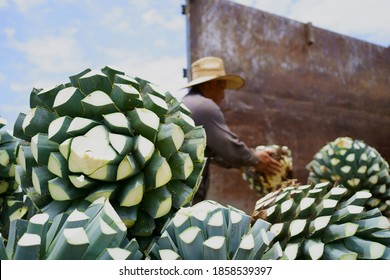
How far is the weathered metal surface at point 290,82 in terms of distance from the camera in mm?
2719

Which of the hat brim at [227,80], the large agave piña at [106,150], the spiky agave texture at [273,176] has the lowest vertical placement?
the spiky agave texture at [273,176]

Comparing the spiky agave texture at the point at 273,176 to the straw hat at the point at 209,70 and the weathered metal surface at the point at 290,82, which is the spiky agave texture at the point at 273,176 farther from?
the weathered metal surface at the point at 290,82

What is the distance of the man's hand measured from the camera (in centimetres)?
172

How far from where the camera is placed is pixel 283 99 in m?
3.07

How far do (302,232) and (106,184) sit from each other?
9.2 inches

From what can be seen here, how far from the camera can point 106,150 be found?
47 cm

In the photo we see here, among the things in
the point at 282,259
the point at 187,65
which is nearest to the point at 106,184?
the point at 282,259

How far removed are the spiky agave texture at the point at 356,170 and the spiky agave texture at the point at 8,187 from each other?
0.87m

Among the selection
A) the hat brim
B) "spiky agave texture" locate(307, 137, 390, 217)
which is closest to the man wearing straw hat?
the hat brim

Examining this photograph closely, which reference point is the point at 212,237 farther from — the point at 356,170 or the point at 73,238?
the point at 356,170

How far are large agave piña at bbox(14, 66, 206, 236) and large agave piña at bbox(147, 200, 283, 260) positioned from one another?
0.27ft

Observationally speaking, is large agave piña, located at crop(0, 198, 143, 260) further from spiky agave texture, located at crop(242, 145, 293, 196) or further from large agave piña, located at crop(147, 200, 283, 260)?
spiky agave texture, located at crop(242, 145, 293, 196)

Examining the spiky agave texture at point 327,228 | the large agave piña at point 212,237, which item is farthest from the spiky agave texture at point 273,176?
the large agave piña at point 212,237
